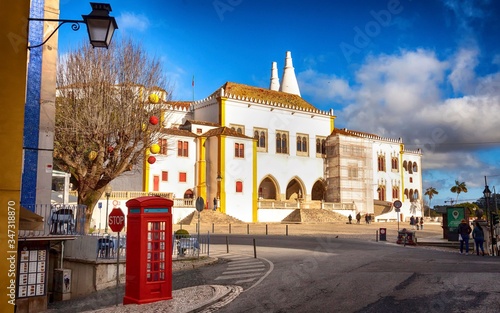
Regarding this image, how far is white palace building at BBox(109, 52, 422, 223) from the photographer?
4644 centimetres

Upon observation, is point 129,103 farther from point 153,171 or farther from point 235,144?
point 235,144

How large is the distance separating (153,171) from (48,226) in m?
28.0

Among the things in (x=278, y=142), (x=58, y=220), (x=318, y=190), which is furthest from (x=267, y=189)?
(x=58, y=220)

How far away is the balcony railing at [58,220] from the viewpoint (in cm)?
1534

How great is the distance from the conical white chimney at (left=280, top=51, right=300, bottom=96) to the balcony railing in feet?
170

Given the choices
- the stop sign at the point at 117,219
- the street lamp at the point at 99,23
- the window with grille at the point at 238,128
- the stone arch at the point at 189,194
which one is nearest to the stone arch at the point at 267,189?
the window with grille at the point at 238,128

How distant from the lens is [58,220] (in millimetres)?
16438

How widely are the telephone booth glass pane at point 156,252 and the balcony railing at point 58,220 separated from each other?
6.06 meters

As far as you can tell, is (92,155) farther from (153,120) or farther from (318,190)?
(318,190)

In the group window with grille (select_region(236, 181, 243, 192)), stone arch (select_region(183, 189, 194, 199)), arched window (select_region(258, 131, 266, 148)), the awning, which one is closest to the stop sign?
the awning

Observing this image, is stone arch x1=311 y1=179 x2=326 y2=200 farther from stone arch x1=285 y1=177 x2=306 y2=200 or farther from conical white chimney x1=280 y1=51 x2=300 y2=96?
conical white chimney x1=280 y1=51 x2=300 y2=96

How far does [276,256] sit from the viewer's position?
59.0ft

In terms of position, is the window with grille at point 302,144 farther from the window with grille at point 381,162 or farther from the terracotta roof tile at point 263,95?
the window with grille at point 381,162

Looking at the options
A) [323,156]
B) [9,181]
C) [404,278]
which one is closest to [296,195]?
[323,156]
